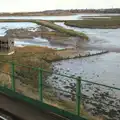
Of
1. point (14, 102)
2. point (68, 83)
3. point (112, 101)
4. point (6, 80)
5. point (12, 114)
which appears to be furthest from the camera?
point (68, 83)

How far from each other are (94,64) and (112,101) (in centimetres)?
1775

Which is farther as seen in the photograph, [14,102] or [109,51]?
[109,51]

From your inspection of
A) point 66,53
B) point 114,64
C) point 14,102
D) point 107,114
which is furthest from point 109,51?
point 14,102

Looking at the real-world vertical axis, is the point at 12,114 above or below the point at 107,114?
above

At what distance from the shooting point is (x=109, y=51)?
4650 centimetres

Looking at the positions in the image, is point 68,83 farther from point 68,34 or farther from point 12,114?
point 68,34

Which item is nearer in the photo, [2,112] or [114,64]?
[2,112]

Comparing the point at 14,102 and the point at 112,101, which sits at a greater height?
the point at 14,102

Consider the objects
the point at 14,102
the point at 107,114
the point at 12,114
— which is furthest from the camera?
the point at 107,114

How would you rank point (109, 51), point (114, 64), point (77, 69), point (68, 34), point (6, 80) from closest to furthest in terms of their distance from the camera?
point (6, 80) < point (77, 69) < point (114, 64) < point (109, 51) < point (68, 34)

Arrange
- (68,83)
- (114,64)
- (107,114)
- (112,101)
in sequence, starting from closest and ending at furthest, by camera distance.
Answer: (107,114)
(112,101)
(68,83)
(114,64)

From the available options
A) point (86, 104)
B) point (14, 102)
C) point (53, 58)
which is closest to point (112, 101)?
point (86, 104)

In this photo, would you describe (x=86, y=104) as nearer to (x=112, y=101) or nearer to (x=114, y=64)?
(x=112, y=101)

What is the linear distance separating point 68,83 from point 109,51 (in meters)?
25.7
